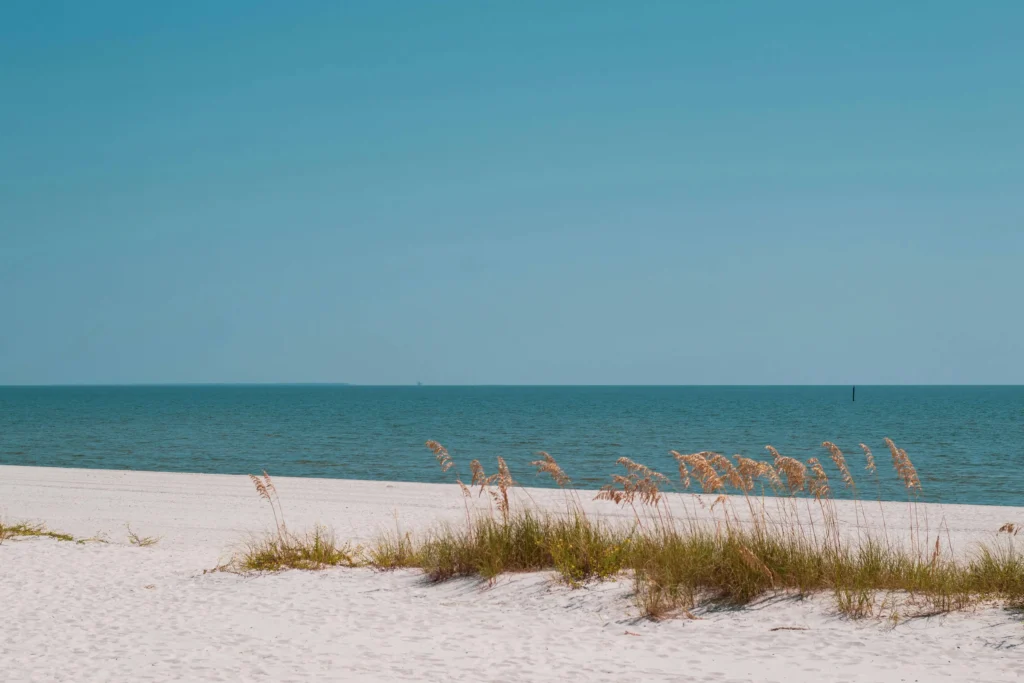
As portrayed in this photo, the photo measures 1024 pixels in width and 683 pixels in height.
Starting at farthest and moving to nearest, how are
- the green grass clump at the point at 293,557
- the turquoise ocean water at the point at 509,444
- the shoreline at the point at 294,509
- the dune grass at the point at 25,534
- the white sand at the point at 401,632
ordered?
the turquoise ocean water at the point at 509,444 < the shoreline at the point at 294,509 < the dune grass at the point at 25,534 < the green grass clump at the point at 293,557 < the white sand at the point at 401,632

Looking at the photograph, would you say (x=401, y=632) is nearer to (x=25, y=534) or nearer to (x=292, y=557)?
(x=292, y=557)

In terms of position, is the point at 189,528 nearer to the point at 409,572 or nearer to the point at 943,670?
the point at 409,572

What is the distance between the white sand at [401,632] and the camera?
5.97 metres

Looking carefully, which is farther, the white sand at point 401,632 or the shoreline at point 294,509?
the shoreline at point 294,509

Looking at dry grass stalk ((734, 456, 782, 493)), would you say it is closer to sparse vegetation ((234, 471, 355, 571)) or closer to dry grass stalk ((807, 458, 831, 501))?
dry grass stalk ((807, 458, 831, 501))

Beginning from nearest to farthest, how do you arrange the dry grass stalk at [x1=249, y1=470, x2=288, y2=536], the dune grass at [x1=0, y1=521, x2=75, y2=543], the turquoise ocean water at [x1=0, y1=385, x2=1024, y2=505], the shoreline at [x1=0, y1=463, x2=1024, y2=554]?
1. the dry grass stalk at [x1=249, y1=470, x2=288, y2=536]
2. the dune grass at [x1=0, y1=521, x2=75, y2=543]
3. the shoreline at [x1=0, y1=463, x2=1024, y2=554]
4. the turquoise ocean water at [x1=0, y1=385, x2=1024, y2=505]

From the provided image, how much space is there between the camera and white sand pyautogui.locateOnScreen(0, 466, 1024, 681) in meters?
5.97

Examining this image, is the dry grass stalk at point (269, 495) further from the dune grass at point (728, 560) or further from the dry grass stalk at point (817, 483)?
the dry grass stalk at point (817, 483)

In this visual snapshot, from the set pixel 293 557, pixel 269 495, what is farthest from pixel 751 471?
pixel 269 495

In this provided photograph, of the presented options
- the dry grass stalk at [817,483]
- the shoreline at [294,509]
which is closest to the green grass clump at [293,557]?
the shoreline at [294,509]

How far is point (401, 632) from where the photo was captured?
23.4ft

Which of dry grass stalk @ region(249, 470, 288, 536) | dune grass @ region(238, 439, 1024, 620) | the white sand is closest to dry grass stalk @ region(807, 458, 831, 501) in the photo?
dune grass @ region(238, 439, 1024, 620)

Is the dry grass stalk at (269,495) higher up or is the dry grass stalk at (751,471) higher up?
the dry grass stalk at (751,471)

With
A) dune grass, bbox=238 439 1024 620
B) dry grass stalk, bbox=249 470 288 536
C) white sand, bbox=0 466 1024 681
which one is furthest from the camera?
dry grass stalk, bbox=249 470 288 536
